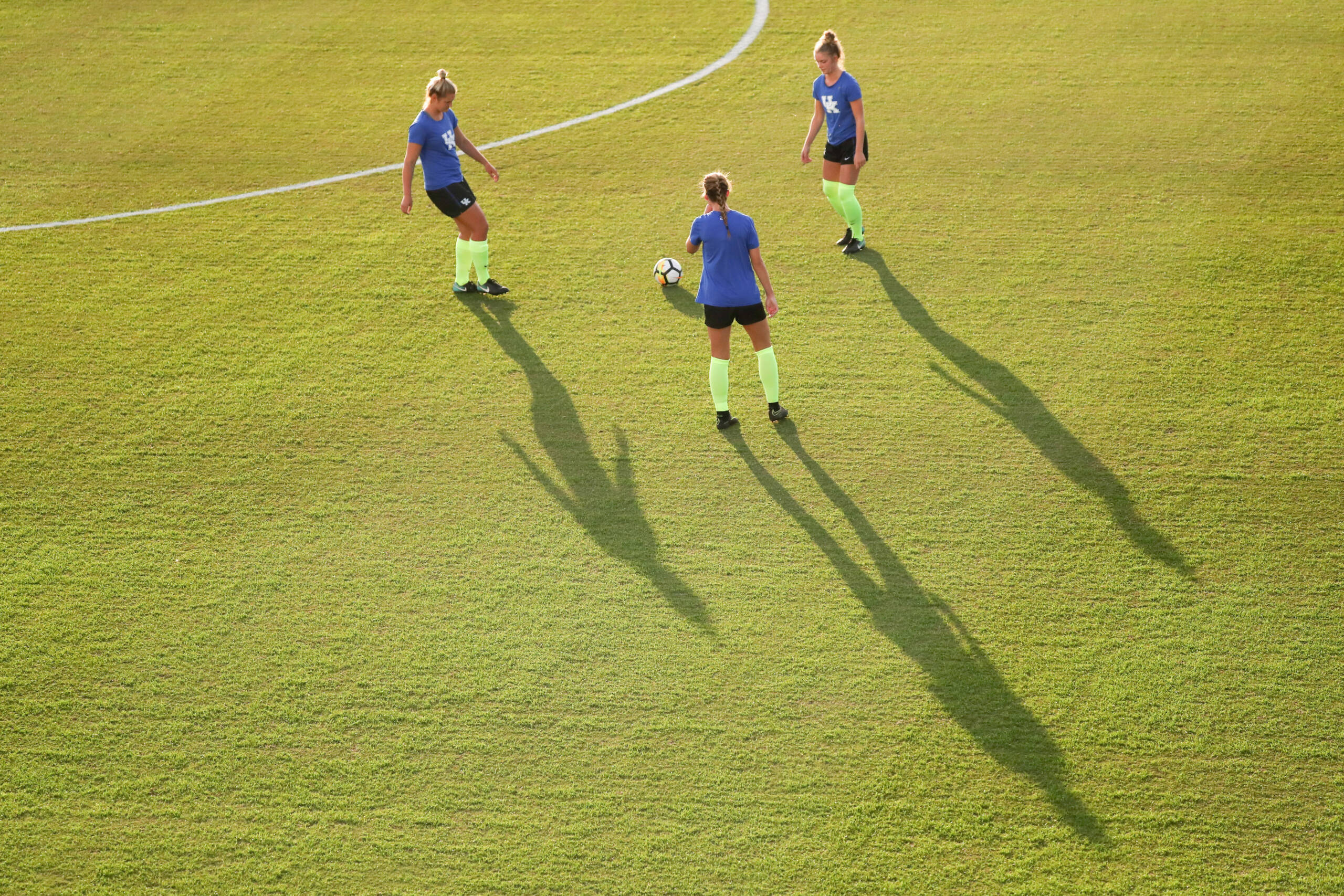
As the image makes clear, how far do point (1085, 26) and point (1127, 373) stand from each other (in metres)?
8.68

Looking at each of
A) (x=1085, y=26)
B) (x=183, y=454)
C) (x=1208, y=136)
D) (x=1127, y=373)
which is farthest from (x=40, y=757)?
(x=1085, y=26)

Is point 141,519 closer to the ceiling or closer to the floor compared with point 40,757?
closer to the ceiling

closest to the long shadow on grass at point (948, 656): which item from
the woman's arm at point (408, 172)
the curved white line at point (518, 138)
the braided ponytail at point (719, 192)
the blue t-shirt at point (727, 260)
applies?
the blue t-shirt at point (727, 260)

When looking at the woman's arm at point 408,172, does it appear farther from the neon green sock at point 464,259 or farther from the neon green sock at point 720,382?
the neon green sock at point 720,382

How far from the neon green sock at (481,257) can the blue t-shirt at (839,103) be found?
3.29m

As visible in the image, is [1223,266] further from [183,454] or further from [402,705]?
[183,454]

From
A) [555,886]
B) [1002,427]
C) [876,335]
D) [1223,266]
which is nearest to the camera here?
[555,886]

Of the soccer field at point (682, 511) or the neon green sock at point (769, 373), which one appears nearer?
the soccer field at point (682, 511)

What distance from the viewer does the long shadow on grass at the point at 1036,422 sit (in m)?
6.91

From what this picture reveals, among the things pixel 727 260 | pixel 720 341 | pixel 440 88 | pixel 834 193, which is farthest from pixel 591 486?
pixel 834 193

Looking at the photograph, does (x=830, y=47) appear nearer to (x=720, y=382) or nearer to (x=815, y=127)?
(x=815, y=127)

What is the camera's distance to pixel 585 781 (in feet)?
18.1

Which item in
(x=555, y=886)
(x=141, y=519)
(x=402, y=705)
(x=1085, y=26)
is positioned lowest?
(x=555, y=886)

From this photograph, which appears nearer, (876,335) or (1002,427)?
(1002,427)
